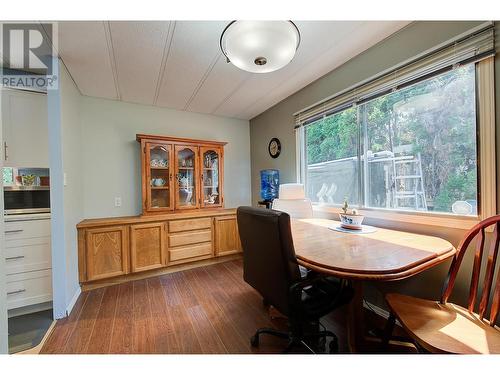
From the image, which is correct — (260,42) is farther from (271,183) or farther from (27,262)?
(27,262)

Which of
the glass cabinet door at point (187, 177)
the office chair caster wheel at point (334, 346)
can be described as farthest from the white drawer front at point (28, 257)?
the office chair caster wheel at point (334, 346)

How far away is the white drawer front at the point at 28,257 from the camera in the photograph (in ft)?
6.36

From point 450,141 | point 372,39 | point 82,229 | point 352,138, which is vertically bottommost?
point 82,229

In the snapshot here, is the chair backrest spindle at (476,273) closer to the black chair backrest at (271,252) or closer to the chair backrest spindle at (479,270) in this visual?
the chair backrest spindle at (479,270)

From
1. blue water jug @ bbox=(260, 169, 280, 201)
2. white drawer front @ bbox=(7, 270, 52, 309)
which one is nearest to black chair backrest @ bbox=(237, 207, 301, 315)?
blue water jug @ bbox=(260, 169, 280, 201)

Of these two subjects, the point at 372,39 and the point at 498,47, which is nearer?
the point at 498,47

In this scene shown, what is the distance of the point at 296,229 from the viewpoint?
1741 mm

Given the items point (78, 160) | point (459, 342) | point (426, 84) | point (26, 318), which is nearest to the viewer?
point (459, 342)

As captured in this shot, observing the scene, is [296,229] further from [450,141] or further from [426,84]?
[426,84]

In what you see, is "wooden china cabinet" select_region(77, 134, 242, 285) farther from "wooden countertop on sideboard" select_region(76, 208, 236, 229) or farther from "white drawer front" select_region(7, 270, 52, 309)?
"white drawer front" select_region(7, 270, 52, 309)

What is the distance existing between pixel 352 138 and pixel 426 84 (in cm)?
68

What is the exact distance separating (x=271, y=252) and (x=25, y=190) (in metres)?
2.72
